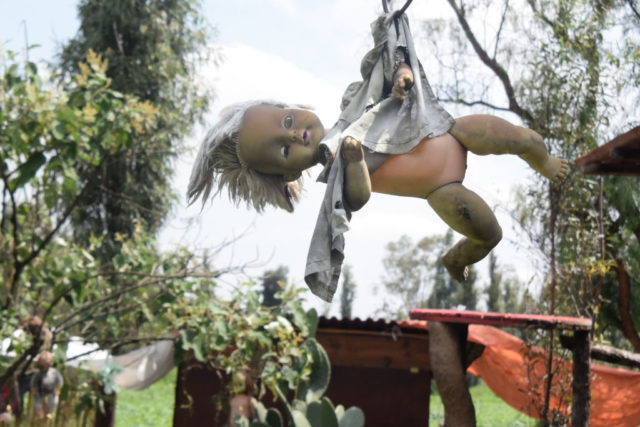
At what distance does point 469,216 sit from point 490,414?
887 centimetres

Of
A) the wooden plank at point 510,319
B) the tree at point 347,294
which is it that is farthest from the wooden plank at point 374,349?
the tree at point 347,294

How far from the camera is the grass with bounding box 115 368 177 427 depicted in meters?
9.27

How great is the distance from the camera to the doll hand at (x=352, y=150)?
54.4 inches

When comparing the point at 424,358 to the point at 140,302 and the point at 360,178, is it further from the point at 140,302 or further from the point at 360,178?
the point at 360,178

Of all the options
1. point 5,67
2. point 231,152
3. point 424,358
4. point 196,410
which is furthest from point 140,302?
point 231,152

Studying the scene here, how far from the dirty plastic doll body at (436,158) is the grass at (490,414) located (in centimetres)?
591

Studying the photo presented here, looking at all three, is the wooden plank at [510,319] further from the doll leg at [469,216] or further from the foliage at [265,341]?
the doll leg at [469,216]

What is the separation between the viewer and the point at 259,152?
1558 mm

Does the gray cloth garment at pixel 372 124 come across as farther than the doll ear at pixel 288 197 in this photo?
No

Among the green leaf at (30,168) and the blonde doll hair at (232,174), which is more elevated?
the green leaf at (30,168)

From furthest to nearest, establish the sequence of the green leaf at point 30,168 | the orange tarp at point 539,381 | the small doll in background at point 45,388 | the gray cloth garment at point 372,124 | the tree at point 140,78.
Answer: the tree at point 140,78 → the small doll in background at point 45,388 → the orange tarp at point 539,381 → the green leaf at point 30,168 → the gray cloth garment at point 372,124

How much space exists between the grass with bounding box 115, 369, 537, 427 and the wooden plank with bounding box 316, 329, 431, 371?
255cm

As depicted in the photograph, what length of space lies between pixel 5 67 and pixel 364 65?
2657mm

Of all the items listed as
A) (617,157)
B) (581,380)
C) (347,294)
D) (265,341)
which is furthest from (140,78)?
(347,294)
